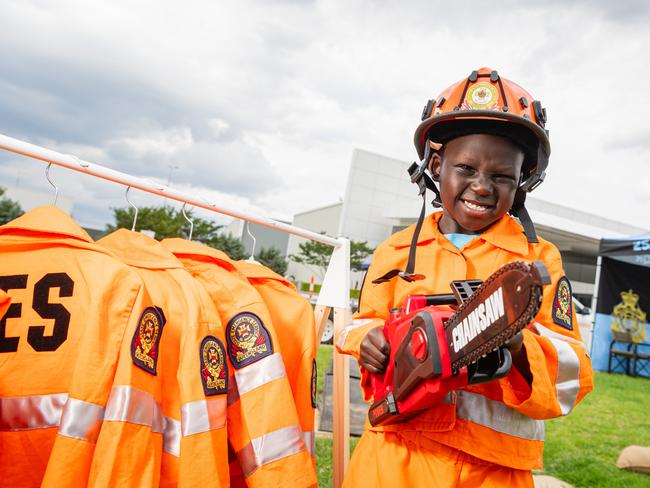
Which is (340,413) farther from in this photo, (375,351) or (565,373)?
(565,373)

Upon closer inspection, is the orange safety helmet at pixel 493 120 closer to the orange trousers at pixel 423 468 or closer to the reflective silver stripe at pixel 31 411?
the orange trousers at pixel 423 468

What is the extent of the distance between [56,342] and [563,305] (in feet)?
5.26

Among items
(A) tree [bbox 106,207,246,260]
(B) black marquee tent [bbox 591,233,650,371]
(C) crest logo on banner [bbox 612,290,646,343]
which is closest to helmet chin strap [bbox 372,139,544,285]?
(B) black marquee tent [bbox 591,233,650,371]

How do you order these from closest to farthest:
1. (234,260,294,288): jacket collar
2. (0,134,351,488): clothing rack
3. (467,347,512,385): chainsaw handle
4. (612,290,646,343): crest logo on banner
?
1. (467,347,512,385): chainsaw handle
2. (0,134,351,488): clothing rack
3. (234,260,294,288): jacket collar
4. (612,290,646,343): crest logo on banner

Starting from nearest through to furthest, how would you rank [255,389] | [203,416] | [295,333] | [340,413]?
[203,416]
[255,389]
[295,333]
[340,413]

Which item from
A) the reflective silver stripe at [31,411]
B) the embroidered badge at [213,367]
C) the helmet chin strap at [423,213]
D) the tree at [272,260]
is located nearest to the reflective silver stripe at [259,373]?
the embroidered badge at [213,367]

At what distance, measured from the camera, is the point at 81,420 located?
1.39 meters

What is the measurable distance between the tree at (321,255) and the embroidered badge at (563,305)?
2397 centimetres

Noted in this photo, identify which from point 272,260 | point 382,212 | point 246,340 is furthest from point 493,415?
point 382,212

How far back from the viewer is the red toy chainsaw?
0.90 metres

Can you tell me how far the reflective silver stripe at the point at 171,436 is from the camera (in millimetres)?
1675

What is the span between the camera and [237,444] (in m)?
1.84

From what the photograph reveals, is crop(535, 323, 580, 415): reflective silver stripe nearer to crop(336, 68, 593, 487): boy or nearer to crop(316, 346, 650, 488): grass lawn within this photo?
crop(336, 68, 593, 487): boy

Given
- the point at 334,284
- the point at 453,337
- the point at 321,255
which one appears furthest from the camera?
the point at 321,255
